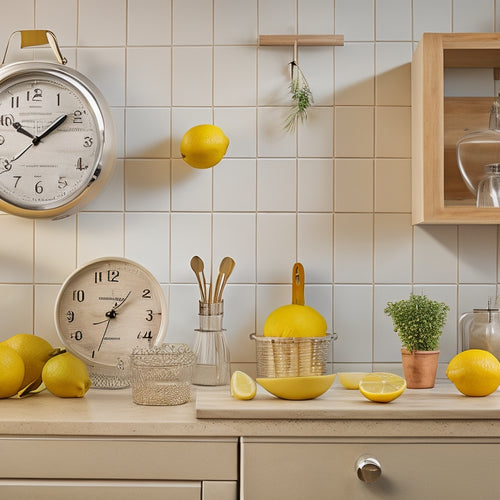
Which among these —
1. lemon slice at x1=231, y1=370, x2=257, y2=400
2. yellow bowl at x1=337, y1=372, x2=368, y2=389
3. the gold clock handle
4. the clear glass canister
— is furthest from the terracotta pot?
the gold clock handle

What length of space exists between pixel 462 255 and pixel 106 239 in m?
0.93

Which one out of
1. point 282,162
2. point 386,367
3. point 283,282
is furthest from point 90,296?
point 386,367

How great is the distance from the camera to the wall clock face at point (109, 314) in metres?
1.54

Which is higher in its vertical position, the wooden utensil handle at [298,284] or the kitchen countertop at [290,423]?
the wooden utensil handle at [298,284]

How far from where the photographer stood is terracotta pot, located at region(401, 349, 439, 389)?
1409 millimetres

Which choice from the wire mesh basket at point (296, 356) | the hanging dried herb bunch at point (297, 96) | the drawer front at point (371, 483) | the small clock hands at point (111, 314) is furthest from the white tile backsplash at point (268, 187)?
the drawer front at point (371, 483)

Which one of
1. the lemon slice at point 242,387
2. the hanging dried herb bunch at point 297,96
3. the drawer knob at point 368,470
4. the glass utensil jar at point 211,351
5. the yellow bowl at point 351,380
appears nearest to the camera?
the drawer knob at point 368,470

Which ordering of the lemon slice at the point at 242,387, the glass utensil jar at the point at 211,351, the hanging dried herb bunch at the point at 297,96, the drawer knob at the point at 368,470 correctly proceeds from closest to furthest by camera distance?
the drawer knob at the point at 368,470
the lemon slice at the point at 242,387
the glass utensil jar at the point at 211,351
the hanging dried herb bunch at the point at 297,96

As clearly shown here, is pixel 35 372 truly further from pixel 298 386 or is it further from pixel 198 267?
pixel 298 386

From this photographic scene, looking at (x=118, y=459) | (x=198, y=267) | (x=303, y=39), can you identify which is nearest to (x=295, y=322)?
(x=198, y=267)

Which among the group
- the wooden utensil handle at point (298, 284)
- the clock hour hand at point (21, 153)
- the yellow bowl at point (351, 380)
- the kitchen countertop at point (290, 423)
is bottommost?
the kitchen countertop at point (290, 423)

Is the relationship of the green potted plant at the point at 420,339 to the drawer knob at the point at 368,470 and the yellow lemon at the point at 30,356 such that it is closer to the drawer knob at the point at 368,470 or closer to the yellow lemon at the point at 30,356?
the drawer knob at the point at 368,470

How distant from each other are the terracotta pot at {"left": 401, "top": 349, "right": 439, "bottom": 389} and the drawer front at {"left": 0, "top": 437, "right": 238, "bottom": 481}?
1.50ft

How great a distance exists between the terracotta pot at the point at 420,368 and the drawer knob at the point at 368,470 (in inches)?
11.2
